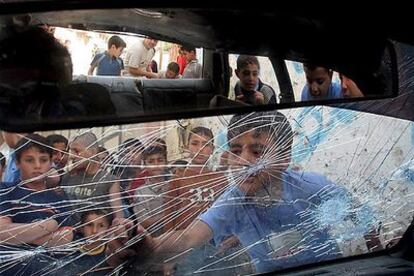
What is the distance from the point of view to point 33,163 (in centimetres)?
174

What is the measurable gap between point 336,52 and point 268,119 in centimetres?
34

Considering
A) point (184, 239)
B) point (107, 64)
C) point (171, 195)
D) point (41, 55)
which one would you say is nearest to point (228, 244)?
point (184, 239)

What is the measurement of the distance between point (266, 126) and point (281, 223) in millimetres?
332

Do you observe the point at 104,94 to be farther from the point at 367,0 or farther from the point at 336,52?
the point at 367,0

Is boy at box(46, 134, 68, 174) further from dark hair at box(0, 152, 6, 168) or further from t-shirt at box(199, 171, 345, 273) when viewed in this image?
t-shirt at box(199, 171, 345, 273)

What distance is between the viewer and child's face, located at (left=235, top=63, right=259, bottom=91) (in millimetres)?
1934

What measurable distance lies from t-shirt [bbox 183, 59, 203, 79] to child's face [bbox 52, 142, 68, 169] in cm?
41

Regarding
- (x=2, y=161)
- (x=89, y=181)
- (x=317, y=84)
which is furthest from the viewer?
(x=317, y=84)

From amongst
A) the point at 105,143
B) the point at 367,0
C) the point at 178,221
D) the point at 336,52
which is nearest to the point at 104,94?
the point at 105,143

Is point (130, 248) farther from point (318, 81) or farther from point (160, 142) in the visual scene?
point (318, 81)

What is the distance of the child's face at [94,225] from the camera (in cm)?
182

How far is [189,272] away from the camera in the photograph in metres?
1.98

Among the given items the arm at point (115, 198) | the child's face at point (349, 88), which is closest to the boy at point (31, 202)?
the arm at point (115, 198)

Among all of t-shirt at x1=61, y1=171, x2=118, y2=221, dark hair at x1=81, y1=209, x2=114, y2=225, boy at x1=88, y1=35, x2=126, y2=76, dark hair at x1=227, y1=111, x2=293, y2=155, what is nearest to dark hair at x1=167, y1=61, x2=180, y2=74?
boy at x1=88, y1=35, x2=126, y2=76
